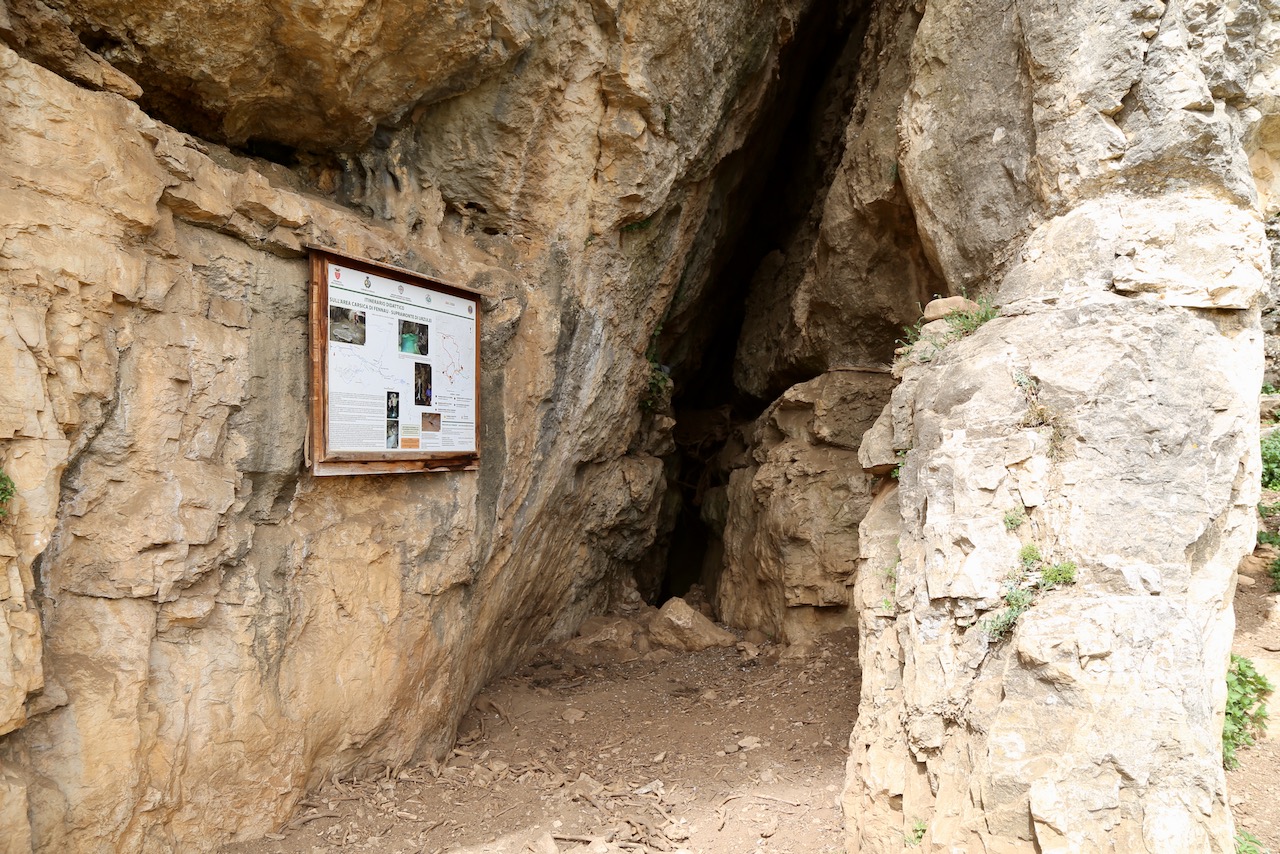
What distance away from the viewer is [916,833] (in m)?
3.23

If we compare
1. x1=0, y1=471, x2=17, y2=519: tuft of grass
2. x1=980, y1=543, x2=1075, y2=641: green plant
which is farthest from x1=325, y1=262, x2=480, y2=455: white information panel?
x1=980, y1=543, x2=1075, y2=641: green plant

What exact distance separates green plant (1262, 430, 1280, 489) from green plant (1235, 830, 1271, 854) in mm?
3598

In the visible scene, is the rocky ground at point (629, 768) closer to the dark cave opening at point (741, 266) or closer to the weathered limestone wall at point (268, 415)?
the weathered limestone wall at point (268, 415)

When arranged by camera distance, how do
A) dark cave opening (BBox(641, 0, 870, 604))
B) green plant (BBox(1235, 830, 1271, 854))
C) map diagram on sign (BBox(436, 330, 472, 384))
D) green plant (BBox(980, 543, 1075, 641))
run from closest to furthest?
1. green plant (BBox(980, 543, 1075, 641))
2. green plant (BBox(1235, 830, 1271, 854))
3. map diagram on sign (BBox(436, 330, 472, 384))
4. dark cave opening (BBox(641, 0, 870, 604))

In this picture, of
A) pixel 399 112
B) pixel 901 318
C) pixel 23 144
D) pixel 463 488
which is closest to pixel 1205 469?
pixel 901 318

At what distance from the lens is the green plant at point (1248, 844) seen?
338 centimetres

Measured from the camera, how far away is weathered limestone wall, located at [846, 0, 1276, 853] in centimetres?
282

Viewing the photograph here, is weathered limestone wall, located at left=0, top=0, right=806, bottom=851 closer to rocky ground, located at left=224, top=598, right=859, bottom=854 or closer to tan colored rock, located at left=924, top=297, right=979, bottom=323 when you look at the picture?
rocky ground, located at left=224, top=598, right=859, bottom=854

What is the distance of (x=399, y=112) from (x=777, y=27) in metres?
3.95

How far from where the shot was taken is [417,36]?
4.30 m

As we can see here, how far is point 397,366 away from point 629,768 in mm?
3079

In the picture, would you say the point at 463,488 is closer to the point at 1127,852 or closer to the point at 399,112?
the point at 399,112

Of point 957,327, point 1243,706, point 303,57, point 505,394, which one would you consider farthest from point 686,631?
point 303,57

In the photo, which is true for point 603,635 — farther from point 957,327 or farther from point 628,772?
point 957,327
